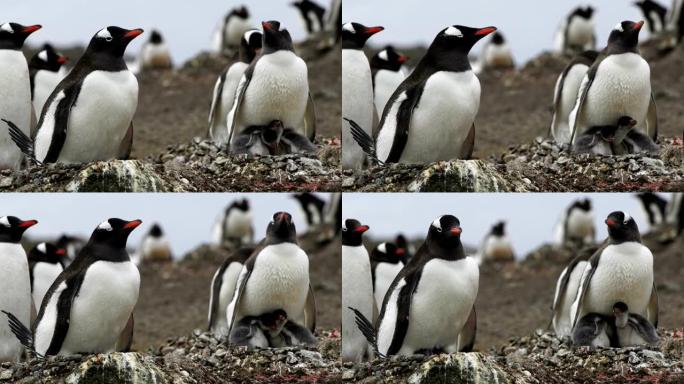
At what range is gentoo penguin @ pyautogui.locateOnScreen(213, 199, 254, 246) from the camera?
8.61 metres

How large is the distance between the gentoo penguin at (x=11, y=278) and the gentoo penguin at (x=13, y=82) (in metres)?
0.52

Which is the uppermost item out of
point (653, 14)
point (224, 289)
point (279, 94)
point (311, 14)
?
point (653, 14)

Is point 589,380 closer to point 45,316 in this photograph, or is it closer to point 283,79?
point 283,79

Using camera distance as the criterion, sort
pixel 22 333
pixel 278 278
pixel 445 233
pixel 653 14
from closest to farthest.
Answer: pixel 445 233 → pixel 22 333 → pixel 278 278 → pixel 653 14

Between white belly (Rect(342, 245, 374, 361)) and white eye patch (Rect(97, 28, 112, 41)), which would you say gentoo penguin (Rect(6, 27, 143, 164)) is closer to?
white eye patch (Rect(97, 28, 112, 41))

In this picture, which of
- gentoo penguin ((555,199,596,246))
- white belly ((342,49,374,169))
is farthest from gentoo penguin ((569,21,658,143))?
gentoo penguin ((555,199,596,246))

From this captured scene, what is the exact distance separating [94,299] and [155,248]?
325 cm

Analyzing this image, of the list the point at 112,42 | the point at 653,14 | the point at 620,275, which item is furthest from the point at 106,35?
the point at 653,14

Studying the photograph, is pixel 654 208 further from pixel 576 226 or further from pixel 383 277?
pixel 383 277

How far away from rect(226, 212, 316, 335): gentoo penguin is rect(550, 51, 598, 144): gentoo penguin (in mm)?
1623

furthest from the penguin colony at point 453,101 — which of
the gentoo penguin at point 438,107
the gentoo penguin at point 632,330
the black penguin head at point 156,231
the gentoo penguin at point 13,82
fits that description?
the black penguin head at point 156,231

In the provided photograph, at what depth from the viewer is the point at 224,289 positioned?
22.3 ft

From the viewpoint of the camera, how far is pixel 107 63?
6184mm

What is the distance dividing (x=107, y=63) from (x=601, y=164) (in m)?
2.57
